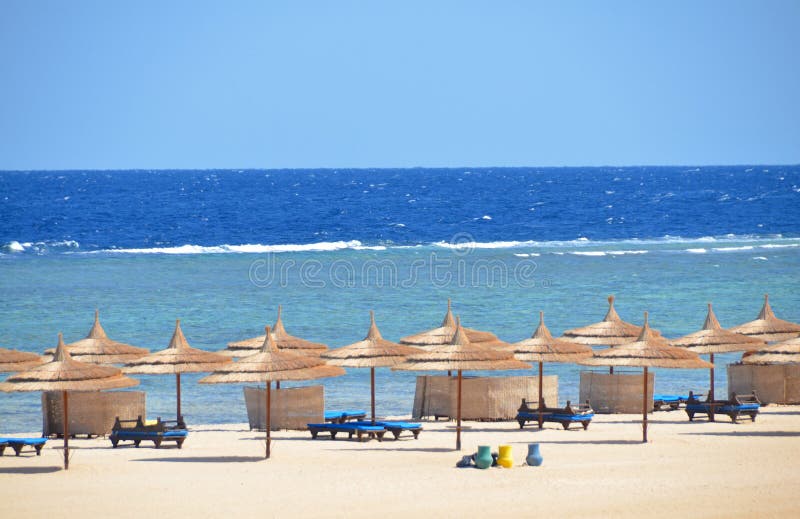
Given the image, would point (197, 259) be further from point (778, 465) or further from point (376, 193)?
point (376, 193)

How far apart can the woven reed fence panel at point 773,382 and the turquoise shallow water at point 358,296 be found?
186 centimetres

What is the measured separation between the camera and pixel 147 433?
58.1 ft

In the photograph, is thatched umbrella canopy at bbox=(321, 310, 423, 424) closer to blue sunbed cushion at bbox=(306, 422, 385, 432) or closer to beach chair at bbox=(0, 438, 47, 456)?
blue sunbed cushion at bbox=(306, 422, 385, 432)

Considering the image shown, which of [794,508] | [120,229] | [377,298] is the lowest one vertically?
[794,508]

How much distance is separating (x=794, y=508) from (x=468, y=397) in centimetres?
757

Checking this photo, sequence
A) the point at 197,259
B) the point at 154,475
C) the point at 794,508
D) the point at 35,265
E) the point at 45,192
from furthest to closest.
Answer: the point at 45,192
the point at 197,259
the point at 35,265
the point at 154,475
the point at 794,508

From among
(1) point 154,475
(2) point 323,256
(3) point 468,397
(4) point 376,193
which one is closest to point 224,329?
(3) point 468,397

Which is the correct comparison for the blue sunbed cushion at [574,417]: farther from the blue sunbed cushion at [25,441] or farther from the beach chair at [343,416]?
the blue sunbed cushion at [25,441]

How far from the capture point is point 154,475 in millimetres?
15289

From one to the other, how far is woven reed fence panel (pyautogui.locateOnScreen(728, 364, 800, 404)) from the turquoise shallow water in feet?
6.11

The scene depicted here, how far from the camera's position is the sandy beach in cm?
1336

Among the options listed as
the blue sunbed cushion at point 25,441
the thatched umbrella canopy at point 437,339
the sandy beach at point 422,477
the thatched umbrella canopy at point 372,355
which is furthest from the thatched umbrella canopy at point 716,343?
the blue sunbed cushion at point 25,441

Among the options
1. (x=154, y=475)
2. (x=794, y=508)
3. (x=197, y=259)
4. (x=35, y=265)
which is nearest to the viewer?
(x=794, y=508)

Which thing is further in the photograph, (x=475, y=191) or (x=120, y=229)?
(x=475, y=191)
